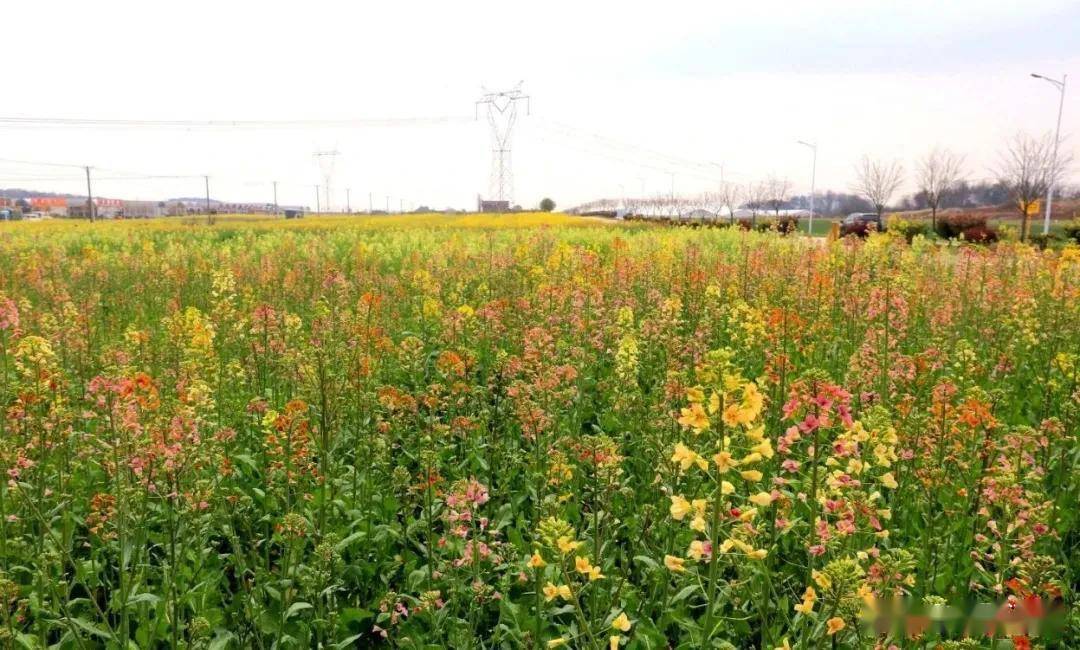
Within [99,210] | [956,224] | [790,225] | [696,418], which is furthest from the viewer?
[99,210]

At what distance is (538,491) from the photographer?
134 inches

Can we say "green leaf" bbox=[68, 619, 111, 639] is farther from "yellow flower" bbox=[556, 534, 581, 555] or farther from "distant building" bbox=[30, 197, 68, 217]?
"distant building" bbox=[30, 197, 68, 217]

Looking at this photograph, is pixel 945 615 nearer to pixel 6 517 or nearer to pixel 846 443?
pixel 846 443

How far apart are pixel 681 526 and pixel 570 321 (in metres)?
3.01

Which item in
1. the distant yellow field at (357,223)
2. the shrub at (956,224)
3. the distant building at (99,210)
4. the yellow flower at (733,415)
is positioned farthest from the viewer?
the distant building at (99,210)

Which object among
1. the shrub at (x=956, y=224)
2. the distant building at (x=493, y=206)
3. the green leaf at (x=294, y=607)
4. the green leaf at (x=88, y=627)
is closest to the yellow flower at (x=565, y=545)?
the green leaf at (x=294, y=607)

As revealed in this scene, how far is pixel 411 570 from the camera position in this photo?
359 centimetres

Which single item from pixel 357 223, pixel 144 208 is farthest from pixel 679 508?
pixel 144 208

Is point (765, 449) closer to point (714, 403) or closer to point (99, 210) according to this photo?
point (714, 403)

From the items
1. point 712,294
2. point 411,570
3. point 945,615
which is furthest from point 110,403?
point 712,294

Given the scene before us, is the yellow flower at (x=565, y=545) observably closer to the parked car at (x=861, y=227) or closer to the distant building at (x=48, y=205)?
the parked car at (x=861, y=227)

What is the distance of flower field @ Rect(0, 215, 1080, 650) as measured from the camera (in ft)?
7.50

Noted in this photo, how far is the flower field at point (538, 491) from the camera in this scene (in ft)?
7.50

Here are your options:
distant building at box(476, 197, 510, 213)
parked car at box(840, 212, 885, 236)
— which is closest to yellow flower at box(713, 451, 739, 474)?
parked car at box(840, 212, 885, 236)
